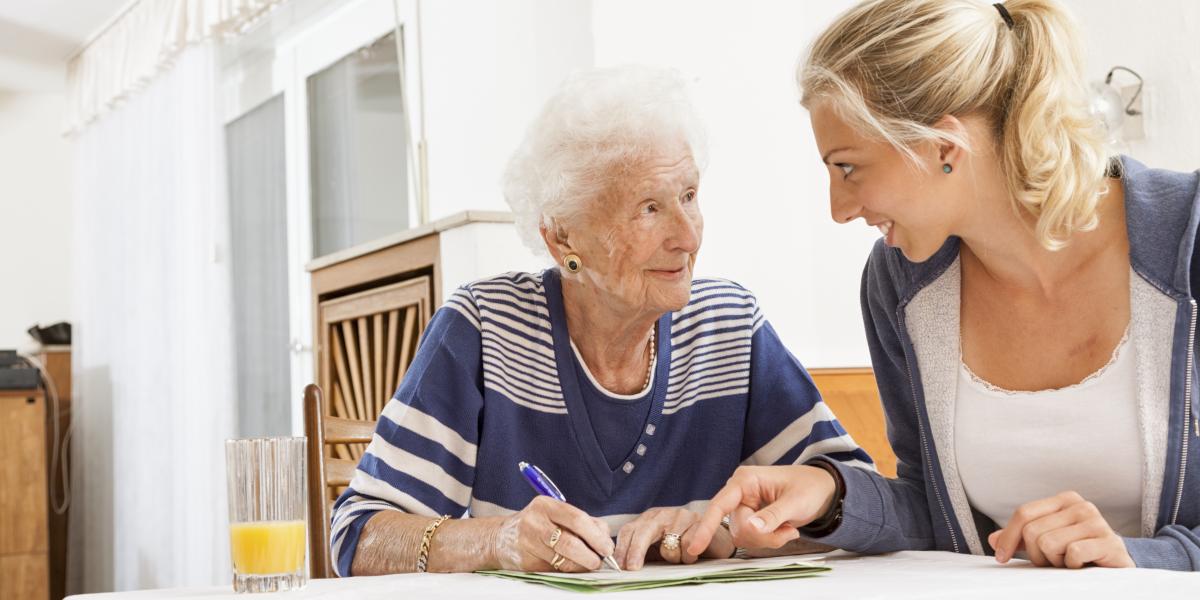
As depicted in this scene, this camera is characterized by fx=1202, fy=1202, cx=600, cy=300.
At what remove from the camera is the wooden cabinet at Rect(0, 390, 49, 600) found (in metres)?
5.46

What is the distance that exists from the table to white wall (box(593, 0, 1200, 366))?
1965mm

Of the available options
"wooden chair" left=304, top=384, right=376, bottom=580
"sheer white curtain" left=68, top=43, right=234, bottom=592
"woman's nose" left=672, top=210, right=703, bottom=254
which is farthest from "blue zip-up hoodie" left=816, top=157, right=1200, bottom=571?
"sheer white curtain" left=68, top=43, right=234, bottom=592

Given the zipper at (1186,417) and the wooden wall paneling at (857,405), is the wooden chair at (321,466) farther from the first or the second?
the wooden wall paneling at (857,405)

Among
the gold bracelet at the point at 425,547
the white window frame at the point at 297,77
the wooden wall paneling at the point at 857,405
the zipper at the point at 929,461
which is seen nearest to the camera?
the gold bracelet at the point at 425,547

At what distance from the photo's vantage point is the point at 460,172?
3.62 metres

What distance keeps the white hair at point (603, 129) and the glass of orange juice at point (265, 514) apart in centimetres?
64

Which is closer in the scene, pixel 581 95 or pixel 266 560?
pixel 266 560

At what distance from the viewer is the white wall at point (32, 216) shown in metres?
6.27

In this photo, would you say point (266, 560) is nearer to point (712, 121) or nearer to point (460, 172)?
point (712, 121)

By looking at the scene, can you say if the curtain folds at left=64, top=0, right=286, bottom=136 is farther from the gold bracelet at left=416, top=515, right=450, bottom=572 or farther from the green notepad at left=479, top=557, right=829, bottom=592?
the green notepad at left=479, top=557, right=829, bottom=592

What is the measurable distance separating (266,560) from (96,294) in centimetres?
561

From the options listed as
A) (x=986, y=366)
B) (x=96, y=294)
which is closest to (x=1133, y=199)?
(x=986, y=366)

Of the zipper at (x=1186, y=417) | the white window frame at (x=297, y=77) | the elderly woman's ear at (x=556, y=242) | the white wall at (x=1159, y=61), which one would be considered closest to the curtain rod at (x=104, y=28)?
the white window frame at (x=297, y=77)

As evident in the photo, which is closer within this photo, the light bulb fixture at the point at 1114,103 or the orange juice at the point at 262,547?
the orange juice at the point at 262,547
